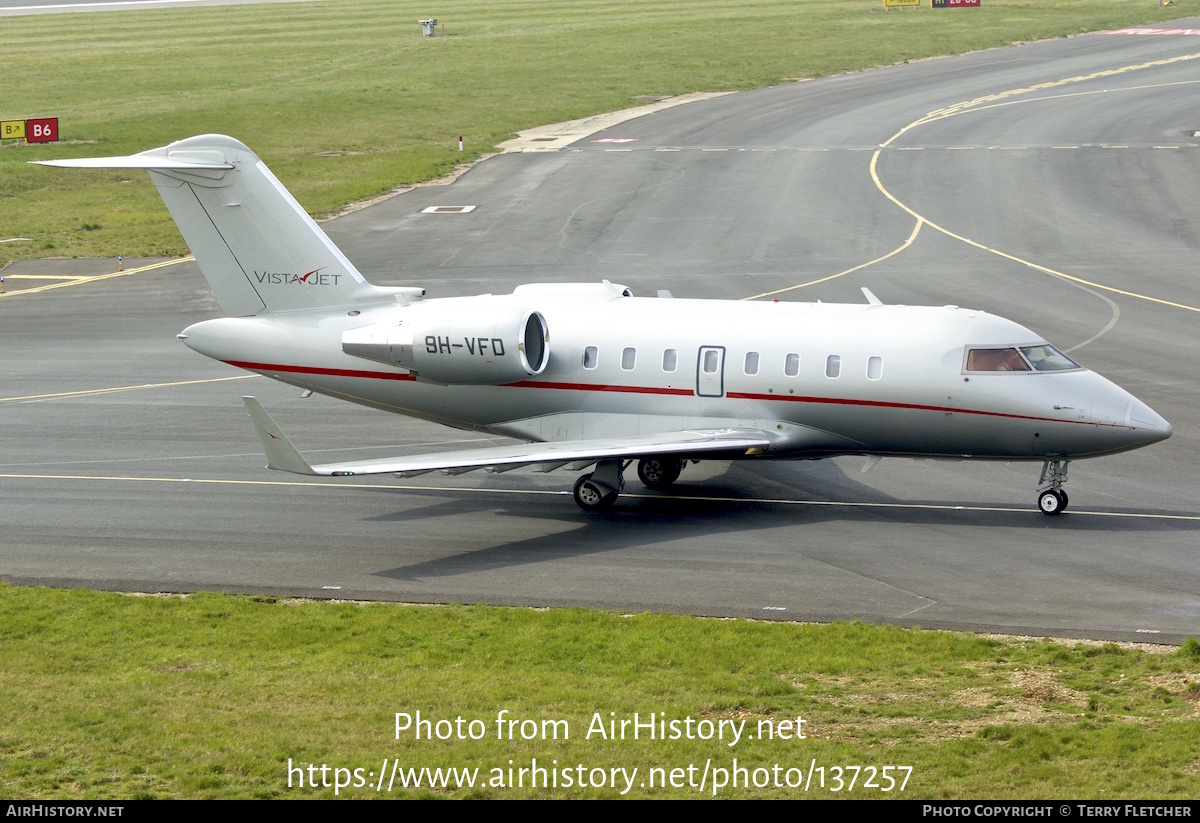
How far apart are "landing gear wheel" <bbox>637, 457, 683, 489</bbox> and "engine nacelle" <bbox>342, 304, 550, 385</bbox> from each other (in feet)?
10.8

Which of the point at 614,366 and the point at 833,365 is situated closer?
the point at 833,365

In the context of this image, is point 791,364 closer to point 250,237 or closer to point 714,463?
point 714,463

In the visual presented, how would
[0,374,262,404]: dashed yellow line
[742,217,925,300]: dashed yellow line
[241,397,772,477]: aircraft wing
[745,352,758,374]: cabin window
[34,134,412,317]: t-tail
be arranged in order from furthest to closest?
[742,217,925,300]: dashed yellow line, [0,374,262,404]: dashed yellow line, [34,134,412,317]: t-tail, [745,352,758,374]: cabin window, [241,397,772,477]: aircraft wing

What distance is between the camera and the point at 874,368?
26.3 metres

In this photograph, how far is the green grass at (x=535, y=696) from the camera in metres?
15.0

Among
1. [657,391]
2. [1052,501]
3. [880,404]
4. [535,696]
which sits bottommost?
[535,696]

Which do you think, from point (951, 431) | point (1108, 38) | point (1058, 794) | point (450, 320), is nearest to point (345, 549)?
point (450, 320)

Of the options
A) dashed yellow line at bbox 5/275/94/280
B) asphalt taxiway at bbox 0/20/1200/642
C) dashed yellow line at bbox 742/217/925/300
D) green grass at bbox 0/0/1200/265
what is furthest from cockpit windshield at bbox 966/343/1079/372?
green grass at bbox 0/0/1200/265

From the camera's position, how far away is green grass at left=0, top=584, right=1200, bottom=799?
1497cm

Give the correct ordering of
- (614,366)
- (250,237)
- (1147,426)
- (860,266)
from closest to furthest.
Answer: (1147,426) < (614,366) < (250,237) < (860,266)

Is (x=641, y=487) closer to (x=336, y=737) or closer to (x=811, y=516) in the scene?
(x=811, y=516)

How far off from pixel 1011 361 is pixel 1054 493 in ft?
8.85

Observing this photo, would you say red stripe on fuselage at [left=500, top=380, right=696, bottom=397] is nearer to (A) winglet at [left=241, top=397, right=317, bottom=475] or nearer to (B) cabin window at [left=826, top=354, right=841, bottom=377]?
(B) cabin window at [left=826, top=354, right=841, bottom=377]

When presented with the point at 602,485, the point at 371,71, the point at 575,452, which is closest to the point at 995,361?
the point at 602,485
